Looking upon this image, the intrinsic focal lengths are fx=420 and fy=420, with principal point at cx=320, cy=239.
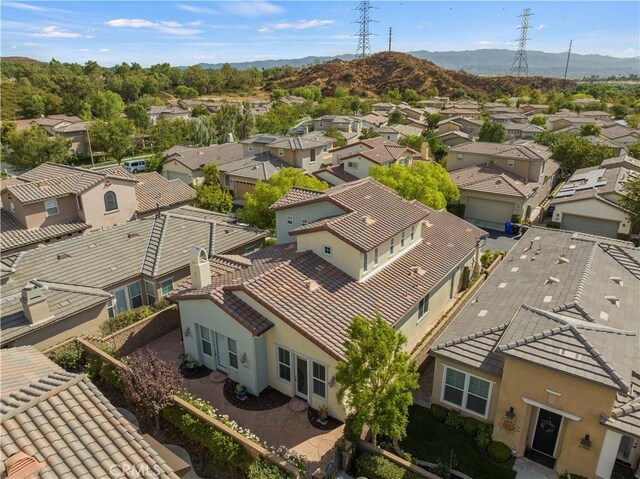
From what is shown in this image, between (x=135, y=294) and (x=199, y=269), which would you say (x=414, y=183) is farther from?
(x=135, y=294)

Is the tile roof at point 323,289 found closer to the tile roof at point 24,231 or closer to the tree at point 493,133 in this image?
the tile roof at point 24,231

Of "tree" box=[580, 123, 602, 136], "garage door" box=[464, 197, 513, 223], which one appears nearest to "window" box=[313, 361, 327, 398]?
"garage door" box=[464, 197, 513, 223]

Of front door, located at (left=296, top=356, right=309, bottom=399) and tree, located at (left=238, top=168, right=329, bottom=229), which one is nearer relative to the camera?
front door, located at (left=296, top=356, right=309, bottom=399)

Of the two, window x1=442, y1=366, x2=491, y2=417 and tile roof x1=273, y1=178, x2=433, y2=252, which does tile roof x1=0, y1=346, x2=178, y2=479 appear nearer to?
window x1=442, y1=366, x2=491, y2=417

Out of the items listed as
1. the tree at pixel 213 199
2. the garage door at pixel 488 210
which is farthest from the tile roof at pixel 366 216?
the garage door at pixel 488 210

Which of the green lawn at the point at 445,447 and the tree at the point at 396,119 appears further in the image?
the tree at the point at 396,119
